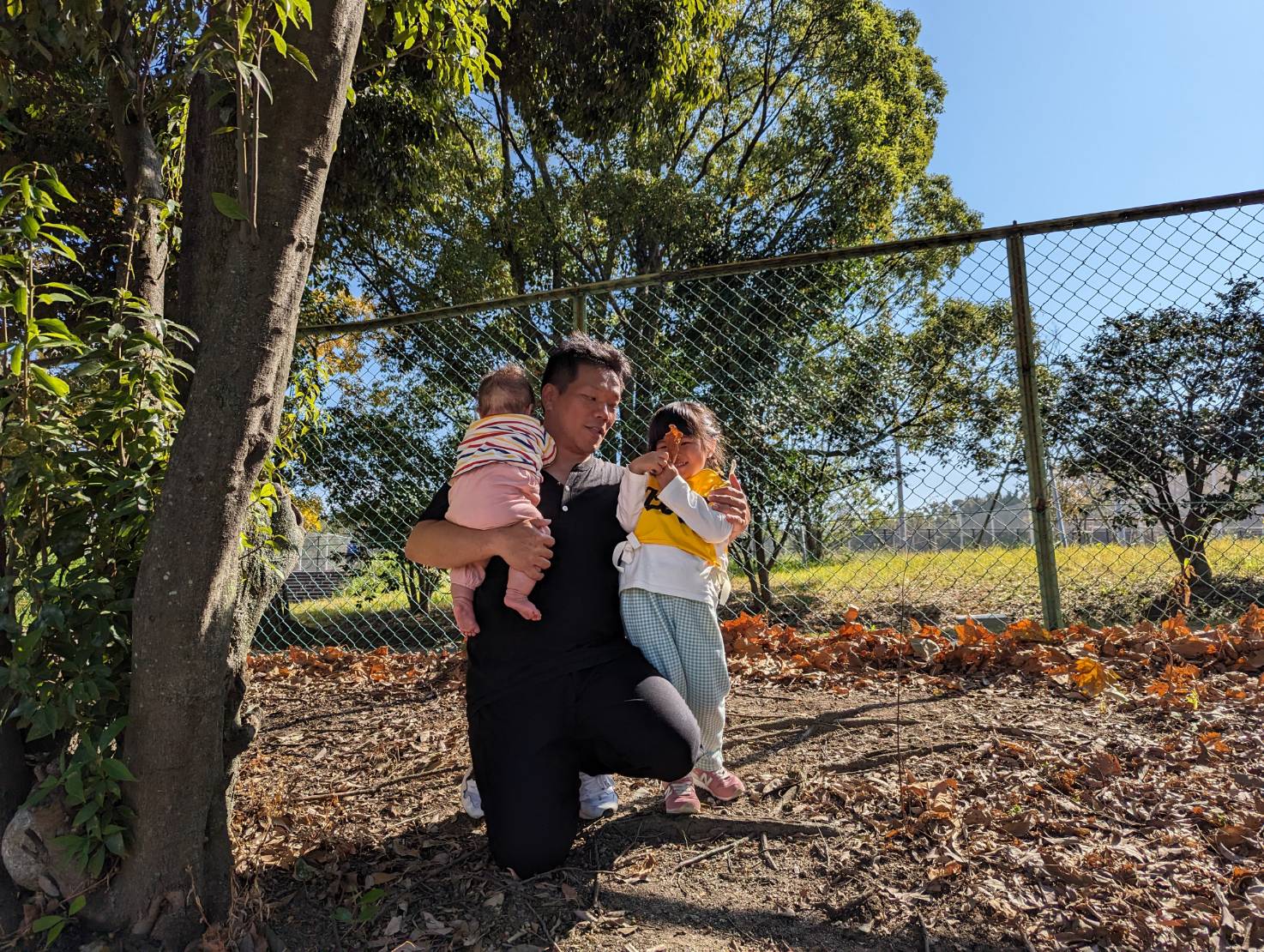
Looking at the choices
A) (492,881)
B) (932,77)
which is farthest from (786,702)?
(932,77)

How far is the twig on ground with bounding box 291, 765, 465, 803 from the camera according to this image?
Result: 8.40ft

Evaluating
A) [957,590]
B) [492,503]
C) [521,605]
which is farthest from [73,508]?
[957,590]

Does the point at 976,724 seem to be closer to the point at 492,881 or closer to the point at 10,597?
the point at 492,881

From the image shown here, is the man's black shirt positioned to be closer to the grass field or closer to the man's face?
the man's face

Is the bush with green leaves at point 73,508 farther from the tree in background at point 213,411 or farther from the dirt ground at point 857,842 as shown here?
the dirt ground at point 857,842

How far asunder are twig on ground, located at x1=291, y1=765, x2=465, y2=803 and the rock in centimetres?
85

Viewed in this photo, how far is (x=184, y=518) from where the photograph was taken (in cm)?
169

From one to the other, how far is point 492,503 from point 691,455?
0.67m

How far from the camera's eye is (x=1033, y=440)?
3383 mm

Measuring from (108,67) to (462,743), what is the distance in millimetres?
2558

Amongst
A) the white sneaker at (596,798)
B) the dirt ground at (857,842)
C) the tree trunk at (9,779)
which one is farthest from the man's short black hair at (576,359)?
the tree trunk at (9,779)

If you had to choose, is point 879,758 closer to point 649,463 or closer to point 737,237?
point 649,463

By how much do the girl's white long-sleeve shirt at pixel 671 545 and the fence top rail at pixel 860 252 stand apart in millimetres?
1574

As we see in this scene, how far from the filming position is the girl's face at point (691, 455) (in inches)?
96.4
